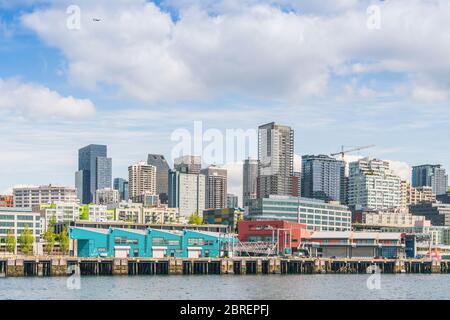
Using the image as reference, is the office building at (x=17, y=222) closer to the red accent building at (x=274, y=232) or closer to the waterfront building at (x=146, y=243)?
the waterfront building at (x=146, y=243)

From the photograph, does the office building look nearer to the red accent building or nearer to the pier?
the red accent building

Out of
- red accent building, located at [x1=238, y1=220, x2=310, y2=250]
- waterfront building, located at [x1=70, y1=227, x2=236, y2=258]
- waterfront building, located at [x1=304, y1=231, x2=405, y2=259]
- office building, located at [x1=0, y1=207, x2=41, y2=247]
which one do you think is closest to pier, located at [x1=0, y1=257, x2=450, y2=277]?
waterfront building, located at [x1=304, y1=231, x2=405, y2=259]

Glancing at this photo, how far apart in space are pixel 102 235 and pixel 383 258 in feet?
214

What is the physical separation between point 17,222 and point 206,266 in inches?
2318

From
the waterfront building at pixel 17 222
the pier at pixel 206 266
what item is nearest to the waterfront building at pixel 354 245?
the pier at pixel 206 266

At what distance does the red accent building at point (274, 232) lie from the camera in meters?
185

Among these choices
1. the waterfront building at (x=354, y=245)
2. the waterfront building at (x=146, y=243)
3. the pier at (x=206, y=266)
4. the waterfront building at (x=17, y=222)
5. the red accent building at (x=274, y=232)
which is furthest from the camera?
the waterfront building at (x=354, y=245)

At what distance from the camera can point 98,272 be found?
5374 inches

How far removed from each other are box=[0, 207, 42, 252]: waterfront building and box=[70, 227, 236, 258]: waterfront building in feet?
87.8

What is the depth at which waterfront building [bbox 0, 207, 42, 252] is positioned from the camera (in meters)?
187

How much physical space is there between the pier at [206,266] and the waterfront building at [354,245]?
921 centimetres
